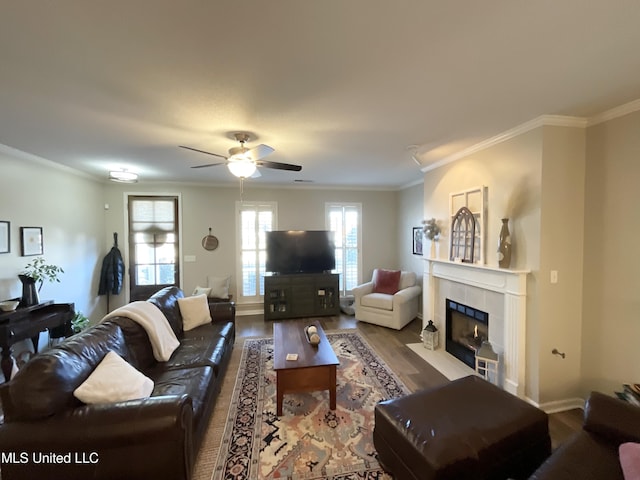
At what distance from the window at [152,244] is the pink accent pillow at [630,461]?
5799 mm

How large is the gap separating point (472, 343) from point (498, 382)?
1.74 feet

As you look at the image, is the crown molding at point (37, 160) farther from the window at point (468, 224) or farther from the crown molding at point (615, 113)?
the crown molding at point (615, 113)

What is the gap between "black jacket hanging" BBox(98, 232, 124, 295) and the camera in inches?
190

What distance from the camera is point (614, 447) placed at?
1.46 metres

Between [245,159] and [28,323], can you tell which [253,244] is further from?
[28,323]

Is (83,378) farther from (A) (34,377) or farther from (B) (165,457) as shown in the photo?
(B) (165,457)

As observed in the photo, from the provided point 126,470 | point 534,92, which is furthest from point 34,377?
point 534,92

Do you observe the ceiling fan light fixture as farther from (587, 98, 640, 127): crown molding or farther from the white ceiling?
(587, 98, 640, 127): crown molding

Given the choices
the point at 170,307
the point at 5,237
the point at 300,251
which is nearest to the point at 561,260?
the point at 300,251

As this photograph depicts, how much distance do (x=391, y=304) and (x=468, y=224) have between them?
1949mm

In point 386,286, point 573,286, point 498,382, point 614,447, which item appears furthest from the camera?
point 386,286

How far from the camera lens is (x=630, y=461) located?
4.04 feet

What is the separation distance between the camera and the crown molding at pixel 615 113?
210cm

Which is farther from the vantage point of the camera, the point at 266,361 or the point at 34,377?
the point at 266,361
